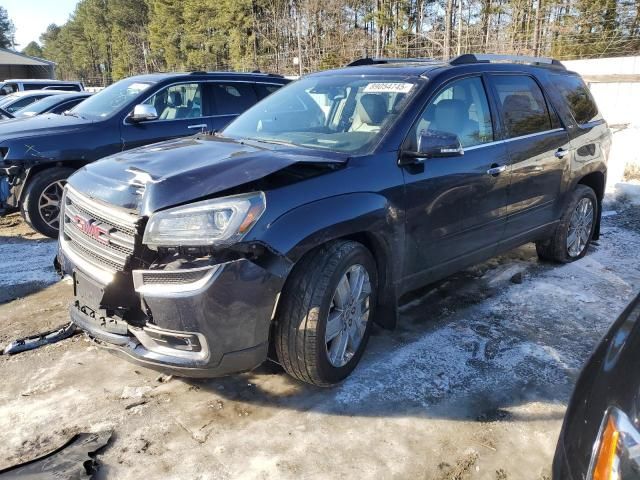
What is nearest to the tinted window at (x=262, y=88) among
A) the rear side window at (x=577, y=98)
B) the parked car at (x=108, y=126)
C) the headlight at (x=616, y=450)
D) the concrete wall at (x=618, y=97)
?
the parked car at (x=108, y=126)

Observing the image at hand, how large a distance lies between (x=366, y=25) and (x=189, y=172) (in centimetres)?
3705

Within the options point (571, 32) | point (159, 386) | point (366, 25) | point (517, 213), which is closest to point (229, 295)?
point (159, 386)

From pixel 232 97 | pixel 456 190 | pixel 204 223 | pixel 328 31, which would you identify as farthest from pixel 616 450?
pixel 328 31

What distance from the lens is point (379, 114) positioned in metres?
3.46

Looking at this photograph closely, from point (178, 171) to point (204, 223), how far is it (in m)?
0.42

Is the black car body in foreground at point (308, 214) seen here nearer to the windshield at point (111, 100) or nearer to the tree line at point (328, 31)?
the windshield at point (111, 100)

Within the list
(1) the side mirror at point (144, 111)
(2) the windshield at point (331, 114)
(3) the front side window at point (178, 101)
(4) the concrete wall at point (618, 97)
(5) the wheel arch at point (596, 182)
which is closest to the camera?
(2) the windshield at point (331, 114)

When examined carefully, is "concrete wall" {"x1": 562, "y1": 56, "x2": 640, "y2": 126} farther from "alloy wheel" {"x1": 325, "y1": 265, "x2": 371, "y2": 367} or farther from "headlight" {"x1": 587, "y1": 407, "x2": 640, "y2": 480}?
"headlight" {"x1": 587, "y1": 407, "x2": 640, "y2": 480}

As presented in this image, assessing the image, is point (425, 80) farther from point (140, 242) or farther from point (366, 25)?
point (366, 25)

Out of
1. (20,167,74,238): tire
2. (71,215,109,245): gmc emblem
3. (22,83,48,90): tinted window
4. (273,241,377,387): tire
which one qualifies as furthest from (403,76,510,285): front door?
(22,83,48,90): tinted window

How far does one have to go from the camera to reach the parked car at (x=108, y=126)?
18.7ft

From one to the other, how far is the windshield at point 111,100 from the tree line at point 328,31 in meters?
17.2

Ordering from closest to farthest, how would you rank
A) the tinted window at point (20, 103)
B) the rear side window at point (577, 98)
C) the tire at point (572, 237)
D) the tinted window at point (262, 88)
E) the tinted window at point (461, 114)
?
the tinted window at point (461, 114) < the rear side window at point (577, 98) < the tire at point (572, 237) < the tinted window at point (262, 88) < the tinted window at point (20, 103)

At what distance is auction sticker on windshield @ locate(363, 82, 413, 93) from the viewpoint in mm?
3541
